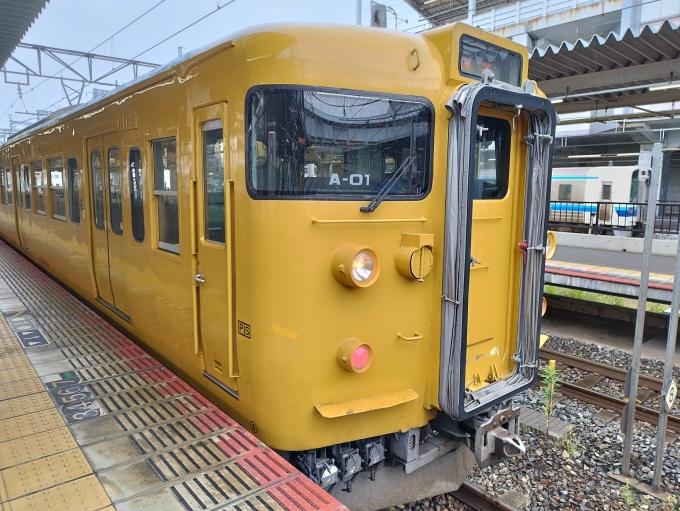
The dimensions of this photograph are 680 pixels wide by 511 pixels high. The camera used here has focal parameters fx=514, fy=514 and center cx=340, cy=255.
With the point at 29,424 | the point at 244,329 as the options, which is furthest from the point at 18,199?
the point at 244,329

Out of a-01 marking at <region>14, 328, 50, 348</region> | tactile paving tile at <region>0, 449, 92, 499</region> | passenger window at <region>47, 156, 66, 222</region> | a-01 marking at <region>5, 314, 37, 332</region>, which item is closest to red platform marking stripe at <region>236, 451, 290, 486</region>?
tactile paving tile at <region>0, 449, 92, 499</region>

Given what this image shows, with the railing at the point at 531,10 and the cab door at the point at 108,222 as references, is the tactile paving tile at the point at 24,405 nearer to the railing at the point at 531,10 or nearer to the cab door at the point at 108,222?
the cab door at the point at 108,222

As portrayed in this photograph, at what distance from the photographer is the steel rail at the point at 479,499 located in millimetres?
4291

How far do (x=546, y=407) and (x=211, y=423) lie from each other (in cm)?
402

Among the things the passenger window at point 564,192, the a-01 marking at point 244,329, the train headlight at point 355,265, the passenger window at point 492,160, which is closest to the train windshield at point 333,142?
the train headlight at point 355,265

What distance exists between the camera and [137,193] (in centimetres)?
460

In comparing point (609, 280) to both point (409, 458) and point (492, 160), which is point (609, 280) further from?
point (409, 458)

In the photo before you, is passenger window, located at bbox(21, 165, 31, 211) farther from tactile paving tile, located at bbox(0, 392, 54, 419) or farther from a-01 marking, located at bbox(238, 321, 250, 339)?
a-01 marking, located at bbox(238, 321, 250, 339)

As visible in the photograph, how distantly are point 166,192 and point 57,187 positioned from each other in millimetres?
4555

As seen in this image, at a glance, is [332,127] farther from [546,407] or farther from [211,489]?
[546,407]

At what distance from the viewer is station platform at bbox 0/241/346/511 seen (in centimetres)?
270

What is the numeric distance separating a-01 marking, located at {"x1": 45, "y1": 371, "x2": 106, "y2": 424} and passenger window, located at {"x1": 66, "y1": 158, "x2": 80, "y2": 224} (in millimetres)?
2954

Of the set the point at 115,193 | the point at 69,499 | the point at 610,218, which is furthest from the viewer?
the point at 610,218

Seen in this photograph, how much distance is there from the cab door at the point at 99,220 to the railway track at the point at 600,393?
233 inches
